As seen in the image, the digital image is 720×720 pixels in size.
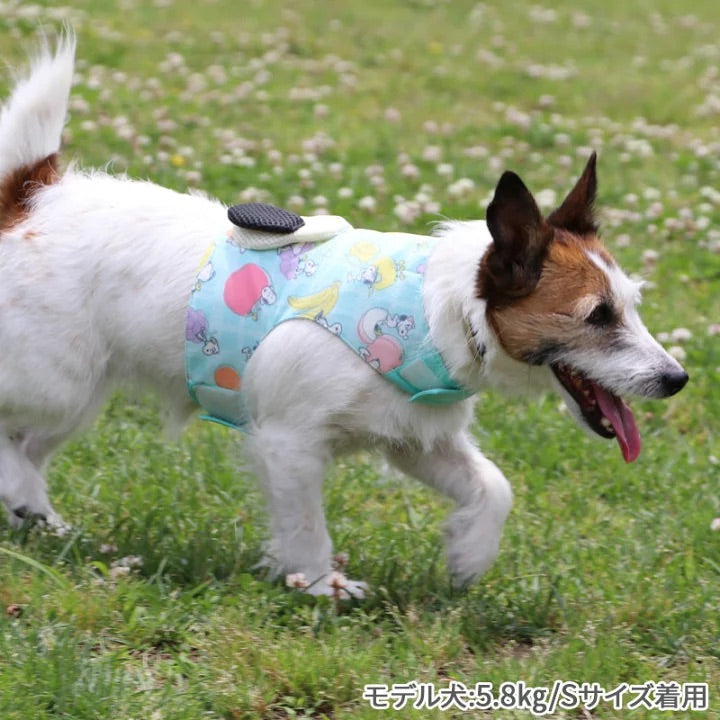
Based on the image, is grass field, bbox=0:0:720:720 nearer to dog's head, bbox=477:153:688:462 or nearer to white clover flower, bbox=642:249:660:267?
white clover flower, bbox=642:249:660:267

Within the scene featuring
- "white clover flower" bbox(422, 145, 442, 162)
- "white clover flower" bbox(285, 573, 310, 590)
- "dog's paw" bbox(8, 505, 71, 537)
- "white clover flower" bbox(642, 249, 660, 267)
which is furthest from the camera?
"white clover flower" bbox(422, 145, 442, 162)

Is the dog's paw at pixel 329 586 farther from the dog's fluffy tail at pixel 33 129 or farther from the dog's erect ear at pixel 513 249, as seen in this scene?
the dog's fluffy tail at pixel 33 129

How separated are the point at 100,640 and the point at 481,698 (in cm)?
109

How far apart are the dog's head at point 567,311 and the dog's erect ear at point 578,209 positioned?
83mm

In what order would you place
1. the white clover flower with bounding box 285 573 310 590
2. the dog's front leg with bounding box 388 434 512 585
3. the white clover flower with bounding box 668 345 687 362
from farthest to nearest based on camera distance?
the white clover flower with bounding box 668 345 687 362
the dog's front leg with bounding box 388 434 512 585
the white clover flower with bounding box 285 573 310 590

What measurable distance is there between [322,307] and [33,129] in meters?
A: 1.32

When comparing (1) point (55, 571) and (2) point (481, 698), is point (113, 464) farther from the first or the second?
(2) point (481, 698)

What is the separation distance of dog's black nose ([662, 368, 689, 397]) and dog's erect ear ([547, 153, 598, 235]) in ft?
1.73

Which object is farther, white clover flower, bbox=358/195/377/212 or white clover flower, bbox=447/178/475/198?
white clover flower, bbox=447/178/475/198

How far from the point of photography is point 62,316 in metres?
4.45

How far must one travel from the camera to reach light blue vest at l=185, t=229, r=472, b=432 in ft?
13.5

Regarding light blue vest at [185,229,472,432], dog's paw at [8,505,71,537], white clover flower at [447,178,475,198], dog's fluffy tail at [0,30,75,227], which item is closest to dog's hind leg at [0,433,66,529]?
dog's paw at [8,505,71,537]

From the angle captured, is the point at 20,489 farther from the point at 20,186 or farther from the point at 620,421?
the point at 620,421

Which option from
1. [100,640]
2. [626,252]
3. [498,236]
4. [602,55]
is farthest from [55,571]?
[602,55]
